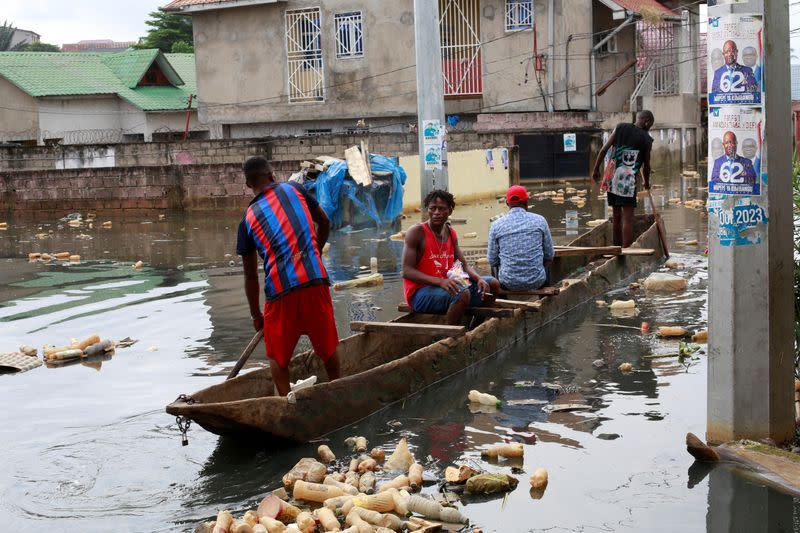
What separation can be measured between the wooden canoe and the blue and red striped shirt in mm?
696

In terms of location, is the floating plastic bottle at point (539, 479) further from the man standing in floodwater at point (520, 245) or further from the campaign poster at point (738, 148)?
the man standing in floodwater at point (520, 245)

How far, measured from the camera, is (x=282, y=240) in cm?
654

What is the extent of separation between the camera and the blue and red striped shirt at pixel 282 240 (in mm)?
6516

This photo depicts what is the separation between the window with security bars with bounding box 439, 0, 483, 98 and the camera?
3067 centimetres

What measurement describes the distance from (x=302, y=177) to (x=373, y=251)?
3572 millimetres

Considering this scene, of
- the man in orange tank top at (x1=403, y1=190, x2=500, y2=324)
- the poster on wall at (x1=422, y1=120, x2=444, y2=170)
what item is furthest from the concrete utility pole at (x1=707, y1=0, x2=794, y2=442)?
the poster on wall at (x1=422, y1=120, x2=444, y2=170)

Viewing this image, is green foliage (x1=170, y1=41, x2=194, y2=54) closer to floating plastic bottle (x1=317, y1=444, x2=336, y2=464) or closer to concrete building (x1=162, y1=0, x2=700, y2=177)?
concrete building (x1=162, y1=0, x2=700, y2=177)

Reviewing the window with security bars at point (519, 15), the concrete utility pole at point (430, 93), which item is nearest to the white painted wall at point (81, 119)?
the window with security bars at point (519, 15)

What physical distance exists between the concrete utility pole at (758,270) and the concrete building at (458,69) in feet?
73.9

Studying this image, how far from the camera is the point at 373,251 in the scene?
16.1 metres

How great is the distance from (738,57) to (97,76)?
4002 centimetres

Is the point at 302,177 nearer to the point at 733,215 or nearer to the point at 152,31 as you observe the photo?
the point at 733,215

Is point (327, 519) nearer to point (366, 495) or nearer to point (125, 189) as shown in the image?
point (366, 495)

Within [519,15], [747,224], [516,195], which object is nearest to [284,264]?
[747,224]
